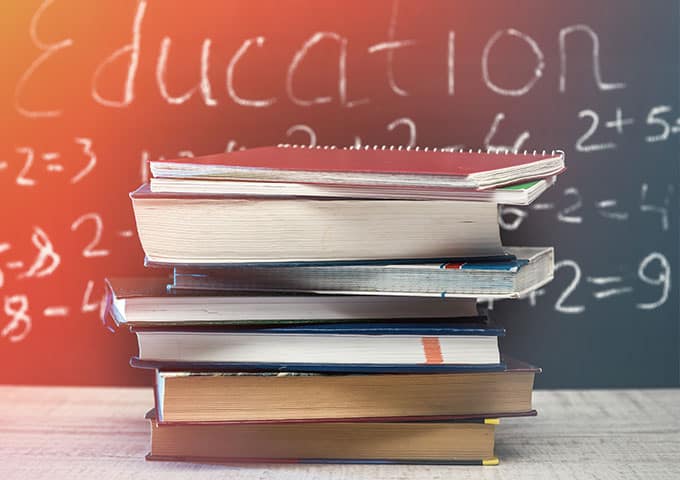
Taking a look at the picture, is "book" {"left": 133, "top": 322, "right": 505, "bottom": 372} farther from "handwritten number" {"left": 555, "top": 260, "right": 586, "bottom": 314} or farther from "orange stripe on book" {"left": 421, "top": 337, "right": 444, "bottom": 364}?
"handwritten number" {"left": 555, "top": 260, "right": 586, "bottom": 314}

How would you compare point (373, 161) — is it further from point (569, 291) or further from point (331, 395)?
point (569, 291)

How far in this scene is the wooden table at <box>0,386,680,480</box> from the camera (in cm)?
105

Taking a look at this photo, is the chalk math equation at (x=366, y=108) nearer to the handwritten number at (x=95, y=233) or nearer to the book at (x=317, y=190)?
the handwritten number at (x=95, y=233)

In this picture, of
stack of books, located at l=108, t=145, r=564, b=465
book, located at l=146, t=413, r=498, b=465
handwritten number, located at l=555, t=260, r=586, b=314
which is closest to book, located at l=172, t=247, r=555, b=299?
stack of books, located at l=108, t=145, r=564, b=465

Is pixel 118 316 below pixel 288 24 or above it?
below

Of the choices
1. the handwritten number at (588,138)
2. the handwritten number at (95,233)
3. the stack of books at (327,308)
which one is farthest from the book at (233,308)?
the handwritten number at (588,138)

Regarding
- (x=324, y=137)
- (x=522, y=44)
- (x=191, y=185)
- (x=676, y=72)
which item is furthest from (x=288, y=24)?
(x=676, y=72)

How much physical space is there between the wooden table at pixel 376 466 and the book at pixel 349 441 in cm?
1

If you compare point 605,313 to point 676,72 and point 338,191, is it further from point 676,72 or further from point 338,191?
point 338,191

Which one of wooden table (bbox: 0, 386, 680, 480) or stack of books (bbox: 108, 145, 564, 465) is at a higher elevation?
stack of books (bbox: 108, 145, 564, 465)

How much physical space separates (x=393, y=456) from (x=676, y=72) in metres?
→ 0.69

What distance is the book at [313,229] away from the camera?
1.03 m

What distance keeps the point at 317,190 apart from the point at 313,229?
0.04m

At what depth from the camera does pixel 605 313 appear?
142cm
